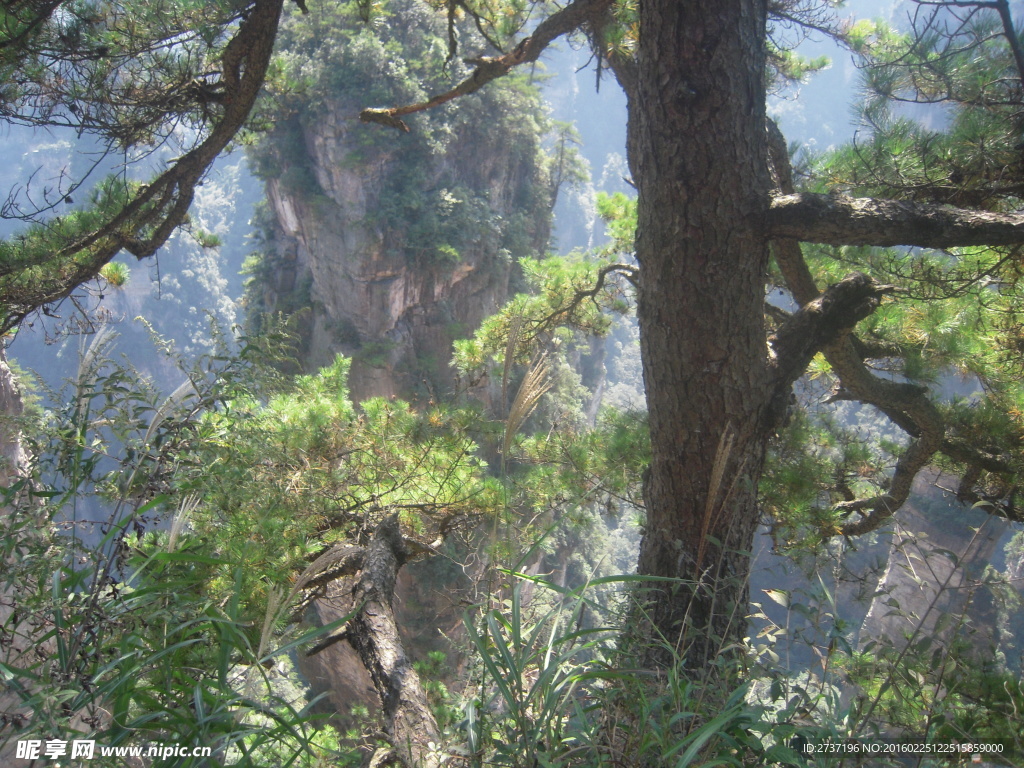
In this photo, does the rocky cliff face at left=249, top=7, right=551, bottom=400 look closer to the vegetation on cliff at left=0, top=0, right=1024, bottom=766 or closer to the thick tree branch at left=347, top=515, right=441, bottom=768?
the vegetation on cliff at left=0, top=0, right=1024, bottom=766

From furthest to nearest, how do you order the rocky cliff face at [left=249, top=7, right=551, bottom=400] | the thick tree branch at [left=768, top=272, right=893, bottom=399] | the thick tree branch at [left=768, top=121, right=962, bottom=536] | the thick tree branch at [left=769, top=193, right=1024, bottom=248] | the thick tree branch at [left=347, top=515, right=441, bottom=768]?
the rocky cliff face at [left=249, top=7, right=551, bottom=400], the thick tree branch at [left=768, top=121, right=962, bottom=536], the thick tree branch at [left=768, top=272, right=893, bottom=399], the thick tree branch at [left=769, top=193, right=1024, bottom=248], the thick tree branch at [left=347, top=515, right=441, bottom=768]

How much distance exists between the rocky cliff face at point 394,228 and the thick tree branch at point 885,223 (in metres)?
7.64

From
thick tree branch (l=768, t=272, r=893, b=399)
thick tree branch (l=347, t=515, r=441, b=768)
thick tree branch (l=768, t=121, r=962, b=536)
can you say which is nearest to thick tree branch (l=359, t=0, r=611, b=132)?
thick tree branch (l=768, t=121, r=962, b=536)

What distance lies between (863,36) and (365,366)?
25.3ft

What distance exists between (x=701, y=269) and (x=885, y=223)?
1.48 feet

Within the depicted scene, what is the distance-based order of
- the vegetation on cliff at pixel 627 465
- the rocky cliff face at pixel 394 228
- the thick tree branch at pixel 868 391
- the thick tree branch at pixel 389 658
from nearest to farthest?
the vegetation on cliff at pixel 627 465
the thick tree branch at pixel 389 658
the thick tree branch at pixel 868 391
the rocky cliff face at pixel 394 228

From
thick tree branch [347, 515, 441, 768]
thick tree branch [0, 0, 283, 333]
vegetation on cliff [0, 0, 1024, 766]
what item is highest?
thick tree branch [0, 0, 283, 333]

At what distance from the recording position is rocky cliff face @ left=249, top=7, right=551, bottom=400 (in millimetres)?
8836

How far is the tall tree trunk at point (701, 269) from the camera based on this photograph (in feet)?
4.54

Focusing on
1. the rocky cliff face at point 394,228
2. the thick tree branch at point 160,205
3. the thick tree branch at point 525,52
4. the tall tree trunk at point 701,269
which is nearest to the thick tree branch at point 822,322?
the tall tree trunk at point 701,269

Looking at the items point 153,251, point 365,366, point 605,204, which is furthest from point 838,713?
point 365,366

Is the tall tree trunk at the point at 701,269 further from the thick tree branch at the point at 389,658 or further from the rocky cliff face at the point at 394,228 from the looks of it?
the rocky cliff face at the point at 394,228

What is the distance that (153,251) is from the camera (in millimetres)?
1874

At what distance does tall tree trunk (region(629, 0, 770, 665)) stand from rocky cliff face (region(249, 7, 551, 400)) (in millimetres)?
7498
